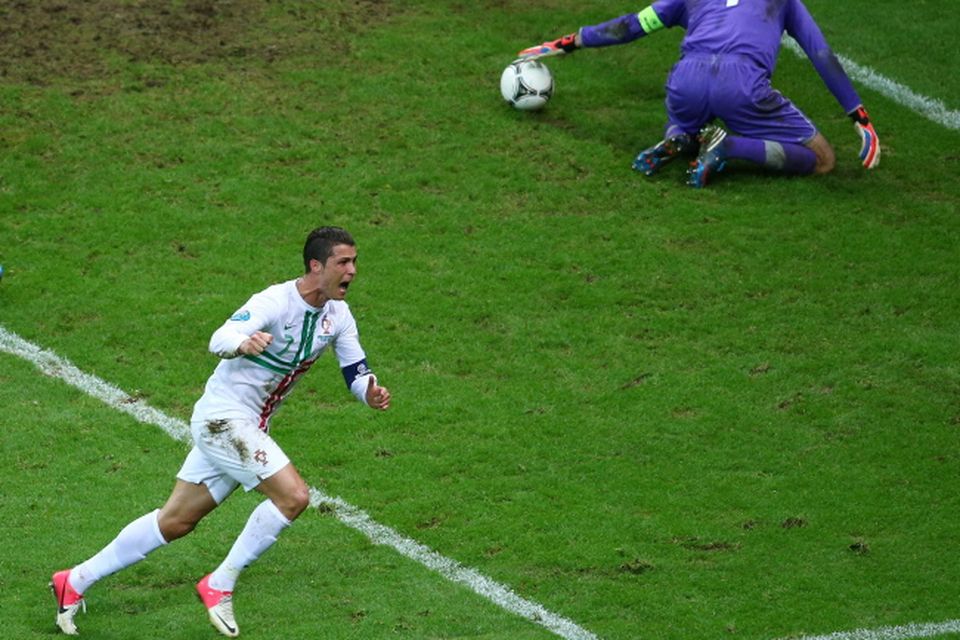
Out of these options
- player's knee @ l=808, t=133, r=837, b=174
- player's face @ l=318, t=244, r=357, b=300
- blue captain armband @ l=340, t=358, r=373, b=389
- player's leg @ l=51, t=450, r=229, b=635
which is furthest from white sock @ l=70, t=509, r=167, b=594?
player's knee @ l=808, t=133, r=837, b=174

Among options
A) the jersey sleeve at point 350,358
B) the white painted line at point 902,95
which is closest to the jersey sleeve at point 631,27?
the white painted line at point 902,95

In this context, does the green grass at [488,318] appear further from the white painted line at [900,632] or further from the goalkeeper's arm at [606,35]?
the goalkeeper's arm at [606,35]

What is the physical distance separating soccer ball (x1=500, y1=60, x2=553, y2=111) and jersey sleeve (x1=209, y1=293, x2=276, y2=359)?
683 centimetres

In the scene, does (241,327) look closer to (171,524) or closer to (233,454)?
(233,454)

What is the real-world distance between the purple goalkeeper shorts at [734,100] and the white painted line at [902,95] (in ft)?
6.57

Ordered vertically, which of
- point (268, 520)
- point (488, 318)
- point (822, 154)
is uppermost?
point (822, 154)

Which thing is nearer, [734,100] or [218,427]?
[218,427]

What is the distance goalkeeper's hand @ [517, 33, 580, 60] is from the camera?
46.2 ft

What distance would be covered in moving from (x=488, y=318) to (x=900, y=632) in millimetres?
4403

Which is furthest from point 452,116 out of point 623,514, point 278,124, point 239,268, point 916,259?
point 623,514

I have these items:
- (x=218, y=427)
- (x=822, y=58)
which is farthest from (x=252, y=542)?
(x=822, y=58)

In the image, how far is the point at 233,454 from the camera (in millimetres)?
7383

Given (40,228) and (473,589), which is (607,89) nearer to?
(40,228)

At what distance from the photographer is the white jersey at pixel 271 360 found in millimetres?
7473
